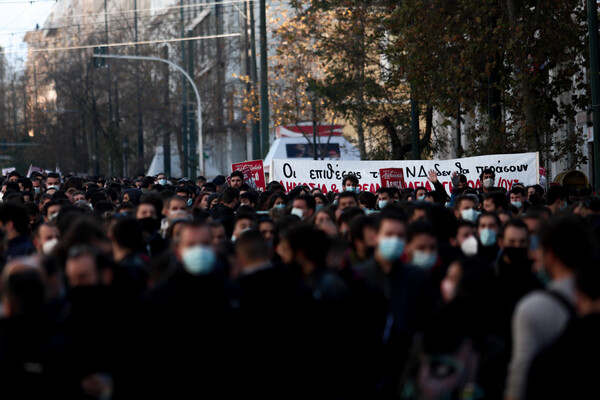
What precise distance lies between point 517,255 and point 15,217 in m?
3.69

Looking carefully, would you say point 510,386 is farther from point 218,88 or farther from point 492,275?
point 218,88

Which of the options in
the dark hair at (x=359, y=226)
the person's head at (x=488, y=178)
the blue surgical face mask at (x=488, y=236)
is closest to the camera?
the dark hair at (x=359, y=226)

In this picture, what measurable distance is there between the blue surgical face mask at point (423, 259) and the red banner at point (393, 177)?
13.0 metres

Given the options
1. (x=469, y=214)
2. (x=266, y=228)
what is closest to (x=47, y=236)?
(x=266, y=228)

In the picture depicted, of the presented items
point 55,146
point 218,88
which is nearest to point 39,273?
point 218,88

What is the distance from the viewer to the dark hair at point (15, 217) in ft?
28.9

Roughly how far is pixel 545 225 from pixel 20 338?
2529mm

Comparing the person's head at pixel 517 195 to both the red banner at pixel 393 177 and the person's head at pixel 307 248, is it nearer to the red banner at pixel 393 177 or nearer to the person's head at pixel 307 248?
the red banner at pixel 393 177

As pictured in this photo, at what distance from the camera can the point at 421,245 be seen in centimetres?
693

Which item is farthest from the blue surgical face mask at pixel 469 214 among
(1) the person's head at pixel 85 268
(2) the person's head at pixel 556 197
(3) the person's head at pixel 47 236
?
(1) the person's head at pixel 85 268

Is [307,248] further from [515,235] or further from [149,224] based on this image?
[149,224]

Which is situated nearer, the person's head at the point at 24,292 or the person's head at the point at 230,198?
the person's head at the point at 24,292

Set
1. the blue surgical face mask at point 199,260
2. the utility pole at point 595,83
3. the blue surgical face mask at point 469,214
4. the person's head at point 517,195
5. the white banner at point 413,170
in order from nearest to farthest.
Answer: the blue surgical face mask at point 199,260 < the blue surgical face mask at point 469,214 < the person's head at point 517,195 < the utility pole at point 595,83 < the white banner at point 413,170

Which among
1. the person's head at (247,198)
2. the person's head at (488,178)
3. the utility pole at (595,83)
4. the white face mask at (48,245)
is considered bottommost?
the white face mask at (48,245)
